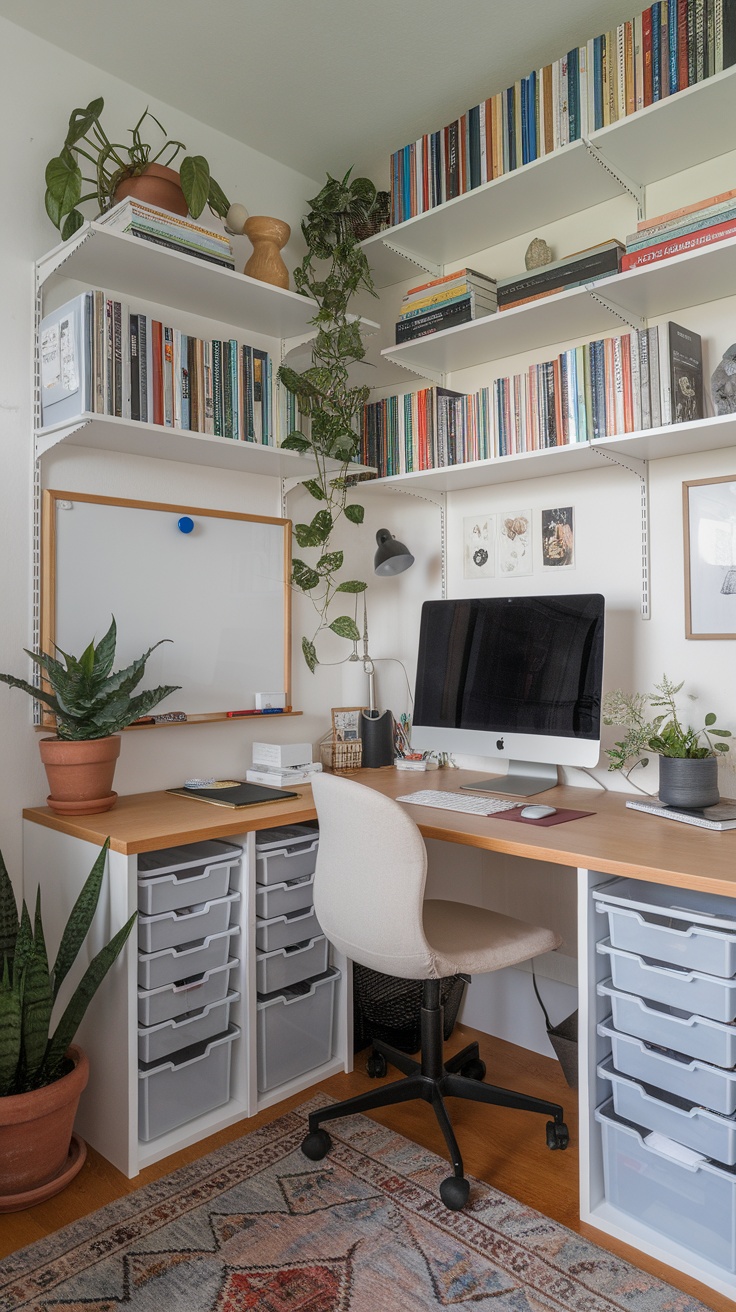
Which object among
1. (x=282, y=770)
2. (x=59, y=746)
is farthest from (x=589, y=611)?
(x=59, y=746)

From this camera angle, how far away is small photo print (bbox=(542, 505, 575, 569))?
240 centimetres

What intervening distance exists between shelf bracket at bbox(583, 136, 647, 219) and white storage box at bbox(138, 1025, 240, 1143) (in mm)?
2341

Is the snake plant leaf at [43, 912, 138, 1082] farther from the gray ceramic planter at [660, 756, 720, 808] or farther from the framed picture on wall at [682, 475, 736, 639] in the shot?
the framed picture on wall at [682, 475, 736, 639]

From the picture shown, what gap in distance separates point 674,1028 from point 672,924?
0.19 meters

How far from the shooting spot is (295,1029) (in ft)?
7.13

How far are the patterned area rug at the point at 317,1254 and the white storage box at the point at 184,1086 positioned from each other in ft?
0.40

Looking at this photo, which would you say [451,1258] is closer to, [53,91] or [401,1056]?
[401,1056]

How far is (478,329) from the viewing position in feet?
7.57

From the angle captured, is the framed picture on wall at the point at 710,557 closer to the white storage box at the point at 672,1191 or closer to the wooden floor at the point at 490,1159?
the white storage box at the point at 672,1191

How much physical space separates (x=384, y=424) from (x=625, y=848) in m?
1.60

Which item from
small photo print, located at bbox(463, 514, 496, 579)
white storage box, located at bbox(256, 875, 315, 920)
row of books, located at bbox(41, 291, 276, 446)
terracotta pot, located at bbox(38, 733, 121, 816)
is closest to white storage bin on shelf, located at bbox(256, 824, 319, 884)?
white storage box, located at bbox(256, 875, 315, 920)

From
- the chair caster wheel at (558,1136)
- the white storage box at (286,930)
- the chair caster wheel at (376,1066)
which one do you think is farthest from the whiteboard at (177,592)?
the chair caster wheel at (558,1136)

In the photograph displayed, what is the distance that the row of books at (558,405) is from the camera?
1940 mm

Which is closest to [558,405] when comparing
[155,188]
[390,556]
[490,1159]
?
[390,556]
